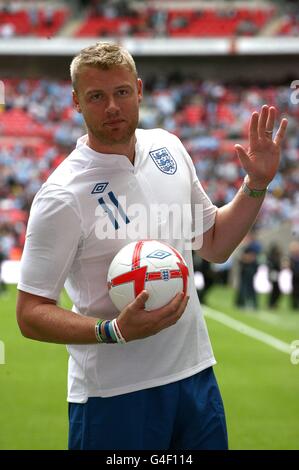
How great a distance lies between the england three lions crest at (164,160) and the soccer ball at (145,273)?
362 millimetres

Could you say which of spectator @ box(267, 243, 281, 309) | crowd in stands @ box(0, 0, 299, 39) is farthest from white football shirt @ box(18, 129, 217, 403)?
crowd in stands @ box(0, 0, 299, 39)

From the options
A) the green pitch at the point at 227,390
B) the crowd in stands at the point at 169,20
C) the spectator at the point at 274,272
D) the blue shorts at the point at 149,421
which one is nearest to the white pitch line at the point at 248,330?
the green pitch at the point at 227,390

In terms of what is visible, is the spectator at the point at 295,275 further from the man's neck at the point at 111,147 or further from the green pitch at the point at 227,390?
the man's neck at the point at 111,147

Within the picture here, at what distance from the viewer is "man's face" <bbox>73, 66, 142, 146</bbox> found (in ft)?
12.4

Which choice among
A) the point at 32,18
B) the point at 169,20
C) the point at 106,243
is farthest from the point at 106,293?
the point at 32,18

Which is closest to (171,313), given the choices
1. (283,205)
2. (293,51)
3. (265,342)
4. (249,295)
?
(265,342)

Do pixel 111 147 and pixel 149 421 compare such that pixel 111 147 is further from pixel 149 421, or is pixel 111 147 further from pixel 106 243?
pixel 149 421

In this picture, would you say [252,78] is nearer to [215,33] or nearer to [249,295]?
[215,33]

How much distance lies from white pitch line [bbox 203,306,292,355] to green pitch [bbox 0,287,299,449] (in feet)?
0.48

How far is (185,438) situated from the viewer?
396 centimetres

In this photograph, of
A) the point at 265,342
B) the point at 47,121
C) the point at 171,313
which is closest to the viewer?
the point at 171,313

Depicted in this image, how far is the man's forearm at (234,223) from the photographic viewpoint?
420 cm

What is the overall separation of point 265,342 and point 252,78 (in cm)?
3171

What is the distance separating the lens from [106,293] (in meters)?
3.91
